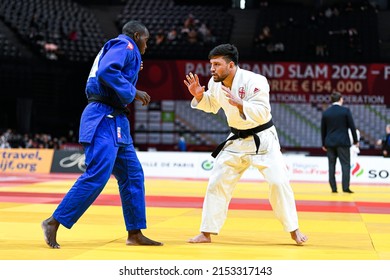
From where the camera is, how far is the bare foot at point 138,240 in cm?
704

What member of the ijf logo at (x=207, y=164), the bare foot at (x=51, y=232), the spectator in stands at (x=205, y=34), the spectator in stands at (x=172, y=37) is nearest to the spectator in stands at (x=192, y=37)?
the spectator in stands at (x=205, y=34)

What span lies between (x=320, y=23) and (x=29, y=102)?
12722mm

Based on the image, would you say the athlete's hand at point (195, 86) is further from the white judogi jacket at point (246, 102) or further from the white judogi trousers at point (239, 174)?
the white judogi trousers at point (239, 174)

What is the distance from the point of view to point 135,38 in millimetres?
7238

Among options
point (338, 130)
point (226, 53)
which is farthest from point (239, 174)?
point (338, 130)

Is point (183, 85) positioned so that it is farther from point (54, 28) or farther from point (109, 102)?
point (109, 102)

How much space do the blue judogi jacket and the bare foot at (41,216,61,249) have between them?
77 cm

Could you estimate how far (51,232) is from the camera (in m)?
6.76

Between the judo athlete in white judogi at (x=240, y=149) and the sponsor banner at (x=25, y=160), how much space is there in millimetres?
17662

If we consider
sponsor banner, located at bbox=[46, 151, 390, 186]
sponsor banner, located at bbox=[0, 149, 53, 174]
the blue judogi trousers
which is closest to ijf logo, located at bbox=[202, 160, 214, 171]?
sponsor banner, located at bbox=[46, 151, 390, 186]

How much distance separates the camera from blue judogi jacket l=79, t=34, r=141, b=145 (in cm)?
672
